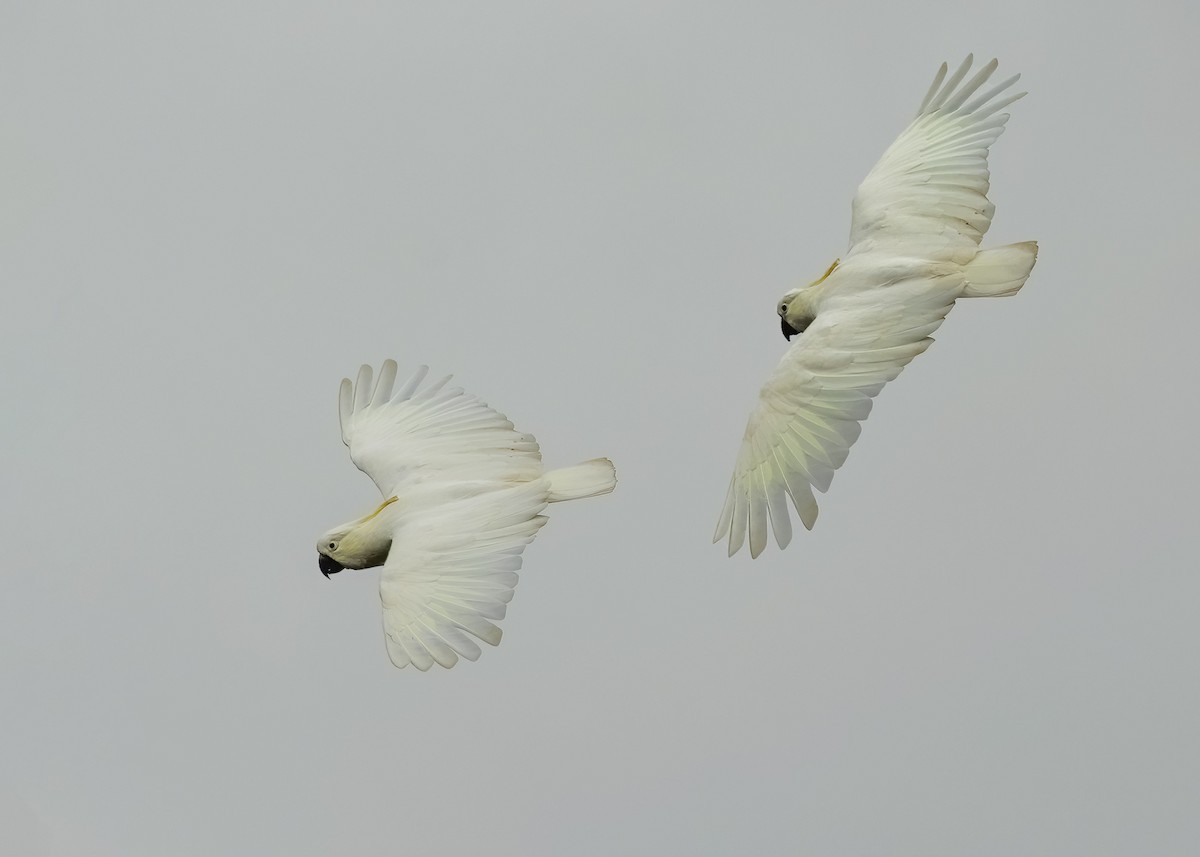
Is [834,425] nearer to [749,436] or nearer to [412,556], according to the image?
[749,436]

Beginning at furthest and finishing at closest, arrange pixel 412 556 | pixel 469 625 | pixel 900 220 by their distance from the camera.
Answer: pixel 900 220 → pixel 412 556 → pixel 469 625

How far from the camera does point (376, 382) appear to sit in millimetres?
16172

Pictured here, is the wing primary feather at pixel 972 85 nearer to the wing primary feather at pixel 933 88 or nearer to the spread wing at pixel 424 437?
A: the wing primary feather at pixel 933 88

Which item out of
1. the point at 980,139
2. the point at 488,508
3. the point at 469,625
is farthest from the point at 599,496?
the point at 980,139

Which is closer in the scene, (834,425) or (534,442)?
(834,425)

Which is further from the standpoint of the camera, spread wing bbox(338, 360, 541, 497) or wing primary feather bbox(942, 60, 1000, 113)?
wing primary feather bbox(942, 60, 1000, 113)

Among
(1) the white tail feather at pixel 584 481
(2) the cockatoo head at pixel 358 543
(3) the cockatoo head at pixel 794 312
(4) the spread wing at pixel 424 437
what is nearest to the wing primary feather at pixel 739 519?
(1) the white tail feather at pixel 584 481

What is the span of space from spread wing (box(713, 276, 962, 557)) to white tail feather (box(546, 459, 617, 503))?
3.19 feet

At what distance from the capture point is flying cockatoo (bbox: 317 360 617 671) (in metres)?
13.0

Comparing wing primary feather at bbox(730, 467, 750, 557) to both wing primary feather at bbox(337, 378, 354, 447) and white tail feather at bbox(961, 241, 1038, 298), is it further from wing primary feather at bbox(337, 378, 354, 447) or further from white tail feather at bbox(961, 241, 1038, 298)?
wing primary feather at bbox(337, 378, 354, 447)

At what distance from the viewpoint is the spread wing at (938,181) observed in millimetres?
14836

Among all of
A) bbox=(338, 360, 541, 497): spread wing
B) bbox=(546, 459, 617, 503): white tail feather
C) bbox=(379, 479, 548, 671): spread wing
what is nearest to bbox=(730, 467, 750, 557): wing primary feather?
bbox=(546, 459, 617, 503): white tail feather

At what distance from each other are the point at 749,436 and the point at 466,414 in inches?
109

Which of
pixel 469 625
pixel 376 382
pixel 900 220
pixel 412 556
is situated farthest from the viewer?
pixel 376 382
